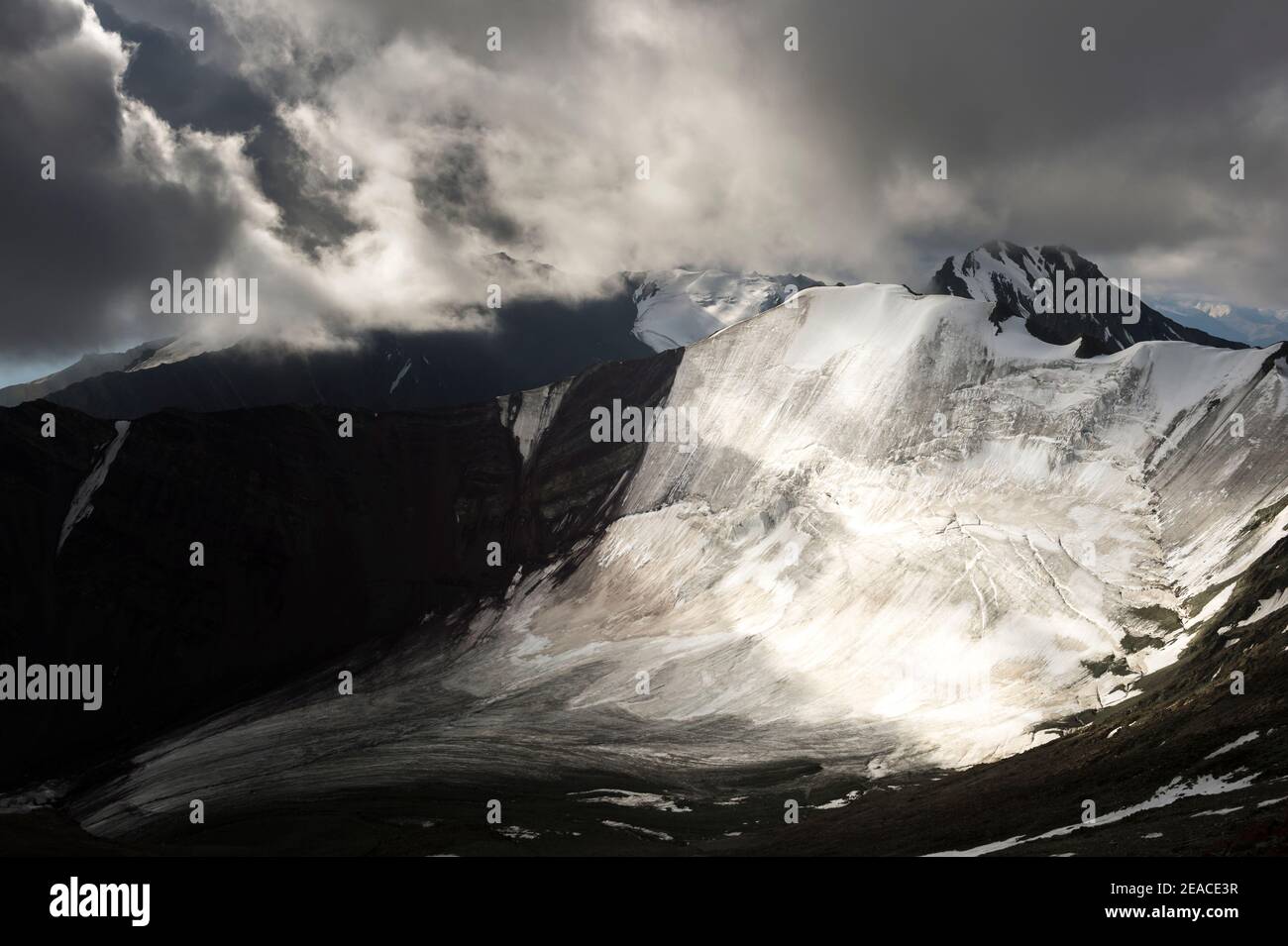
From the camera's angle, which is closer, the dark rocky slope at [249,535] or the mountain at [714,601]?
the mountain at [714,601]

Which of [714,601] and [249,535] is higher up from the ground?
[249,535]

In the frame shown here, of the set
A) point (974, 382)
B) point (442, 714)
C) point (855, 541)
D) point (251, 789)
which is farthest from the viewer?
point (974, 382)

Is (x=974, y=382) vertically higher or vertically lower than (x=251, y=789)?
higher

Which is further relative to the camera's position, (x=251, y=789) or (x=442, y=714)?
(x=442, y=714)

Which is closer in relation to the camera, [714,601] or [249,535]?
[714,601]

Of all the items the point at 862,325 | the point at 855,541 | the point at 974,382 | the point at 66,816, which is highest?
the point at 862,325

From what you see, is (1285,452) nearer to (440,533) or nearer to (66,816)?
(440,533)
